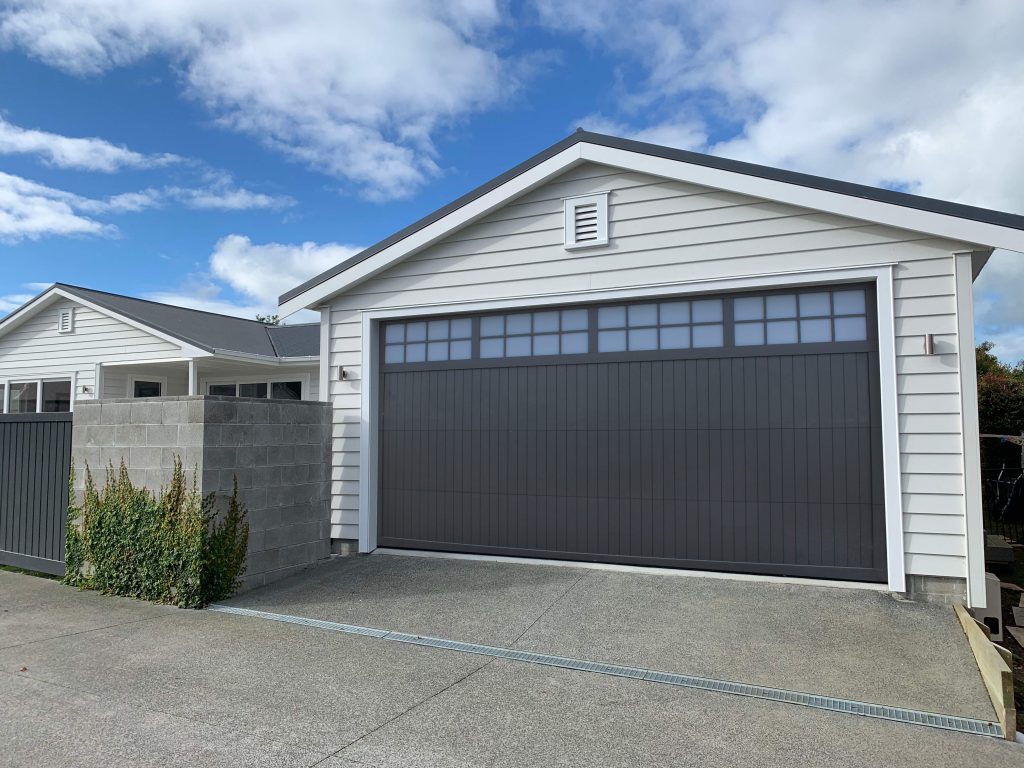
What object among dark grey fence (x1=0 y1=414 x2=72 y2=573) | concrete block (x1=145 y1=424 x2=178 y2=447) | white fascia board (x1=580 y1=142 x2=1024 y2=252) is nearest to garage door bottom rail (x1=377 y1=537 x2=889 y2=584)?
concrete block (x1=145 y1=424 x2=178 y2=447)

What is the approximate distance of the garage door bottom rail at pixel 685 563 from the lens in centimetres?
587

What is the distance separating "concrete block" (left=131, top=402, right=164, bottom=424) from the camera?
652cm

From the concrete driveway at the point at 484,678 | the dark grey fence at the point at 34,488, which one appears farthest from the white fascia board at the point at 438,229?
the concrete driveway at the point at 484,678

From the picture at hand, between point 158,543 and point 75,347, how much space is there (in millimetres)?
9909

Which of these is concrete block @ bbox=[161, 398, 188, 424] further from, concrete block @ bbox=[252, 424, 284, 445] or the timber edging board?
the timber edging board

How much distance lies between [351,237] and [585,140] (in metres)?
15.1

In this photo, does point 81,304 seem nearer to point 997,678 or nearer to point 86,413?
point 86,413

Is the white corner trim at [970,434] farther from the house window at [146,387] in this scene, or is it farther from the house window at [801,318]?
the house window at [146,387]

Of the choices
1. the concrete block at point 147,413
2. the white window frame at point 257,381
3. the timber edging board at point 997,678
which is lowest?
the timber edging board at point 997,678

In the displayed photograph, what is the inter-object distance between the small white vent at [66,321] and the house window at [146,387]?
1.65 m

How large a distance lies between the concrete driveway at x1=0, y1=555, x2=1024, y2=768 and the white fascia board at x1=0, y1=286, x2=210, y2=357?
639cm

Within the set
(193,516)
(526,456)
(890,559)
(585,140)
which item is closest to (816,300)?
(890,559)

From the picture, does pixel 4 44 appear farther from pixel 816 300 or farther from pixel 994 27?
pixel 994 27

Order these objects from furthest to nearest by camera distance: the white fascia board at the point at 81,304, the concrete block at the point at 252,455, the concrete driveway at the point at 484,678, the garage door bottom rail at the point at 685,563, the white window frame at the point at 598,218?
the white fascia board at the point at 81,304 < the white window frame at the point at 598,218 < the concrete block at the point at 252,455 < the garage door bottom rail at the point at 685,563 < the concrete driveway at the point at 484,678
